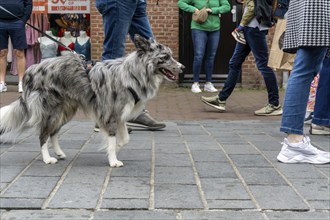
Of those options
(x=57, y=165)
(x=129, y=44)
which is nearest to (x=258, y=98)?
(x=129, y=44)

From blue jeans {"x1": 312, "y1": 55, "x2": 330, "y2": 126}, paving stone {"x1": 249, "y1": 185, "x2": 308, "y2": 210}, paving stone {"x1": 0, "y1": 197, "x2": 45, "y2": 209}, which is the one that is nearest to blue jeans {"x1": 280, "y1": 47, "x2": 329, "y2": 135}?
paving stone {"x1": 249, "y1": 185, "x2": 308, "y2": 210}

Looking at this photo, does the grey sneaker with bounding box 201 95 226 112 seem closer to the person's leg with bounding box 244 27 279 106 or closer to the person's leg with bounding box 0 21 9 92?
the person's leg with bounding box 244 27 279 106

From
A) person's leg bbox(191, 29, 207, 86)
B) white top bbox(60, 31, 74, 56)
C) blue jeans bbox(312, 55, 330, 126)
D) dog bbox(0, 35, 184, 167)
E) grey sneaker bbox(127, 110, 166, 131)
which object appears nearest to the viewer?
dog bbox(0, 35, 184, 167)

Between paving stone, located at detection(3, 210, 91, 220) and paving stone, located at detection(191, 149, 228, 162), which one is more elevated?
paving stone, located at detection(3, 210, 91, 220)

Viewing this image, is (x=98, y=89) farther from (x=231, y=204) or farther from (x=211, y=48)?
(x=211, y=48)

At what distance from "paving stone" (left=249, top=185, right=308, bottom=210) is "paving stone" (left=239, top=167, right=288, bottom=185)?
0.33ft

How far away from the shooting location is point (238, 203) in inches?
135

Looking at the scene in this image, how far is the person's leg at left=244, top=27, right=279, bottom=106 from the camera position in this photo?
24.5 ft

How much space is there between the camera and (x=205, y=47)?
11188 millimetres

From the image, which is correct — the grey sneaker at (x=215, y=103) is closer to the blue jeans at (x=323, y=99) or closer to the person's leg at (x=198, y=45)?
the blue jeans at (x=323, y=99)

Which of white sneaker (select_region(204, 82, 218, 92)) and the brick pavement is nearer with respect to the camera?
the brick pavement

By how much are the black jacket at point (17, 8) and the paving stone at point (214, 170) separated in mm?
6574

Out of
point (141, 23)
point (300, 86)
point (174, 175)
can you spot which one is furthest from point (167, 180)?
point (141, 23)

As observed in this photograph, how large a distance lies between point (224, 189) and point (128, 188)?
0.68 m
